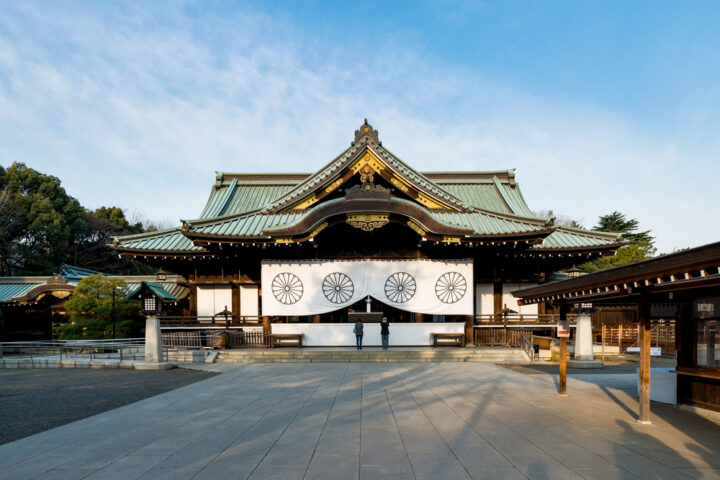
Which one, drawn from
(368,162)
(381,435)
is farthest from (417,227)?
(381,435)

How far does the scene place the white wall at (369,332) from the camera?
17.9 m

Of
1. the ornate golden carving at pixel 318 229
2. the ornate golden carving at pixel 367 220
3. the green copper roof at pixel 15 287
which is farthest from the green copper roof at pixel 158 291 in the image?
the ornate golden carving at pixel 367 220

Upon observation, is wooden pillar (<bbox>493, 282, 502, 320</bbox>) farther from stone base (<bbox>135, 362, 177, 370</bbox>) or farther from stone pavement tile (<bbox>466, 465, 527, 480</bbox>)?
stone base (<bbox>135, 362, 177, 370</bbox>)

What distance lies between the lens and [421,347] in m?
17.7

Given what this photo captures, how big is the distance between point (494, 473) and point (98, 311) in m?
22.6

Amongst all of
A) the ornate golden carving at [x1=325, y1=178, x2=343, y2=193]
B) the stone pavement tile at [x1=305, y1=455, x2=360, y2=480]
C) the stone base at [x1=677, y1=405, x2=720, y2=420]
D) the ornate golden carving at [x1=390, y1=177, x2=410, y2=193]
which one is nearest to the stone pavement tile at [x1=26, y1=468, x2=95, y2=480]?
the stone pavement tile at [x1=305, y1=455, x2=360, y2=480]

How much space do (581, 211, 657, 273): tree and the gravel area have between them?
3214 cm

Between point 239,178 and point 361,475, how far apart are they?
24.3 meters

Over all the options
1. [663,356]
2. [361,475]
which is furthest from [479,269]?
[361,475]

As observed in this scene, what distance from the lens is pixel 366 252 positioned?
18172 mm

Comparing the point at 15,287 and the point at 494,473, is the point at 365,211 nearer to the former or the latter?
the point at 494,473

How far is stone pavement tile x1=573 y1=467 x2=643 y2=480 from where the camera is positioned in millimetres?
5070

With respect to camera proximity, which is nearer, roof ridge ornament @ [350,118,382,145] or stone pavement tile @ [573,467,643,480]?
stone pavement tile @ [573,467,643,480]

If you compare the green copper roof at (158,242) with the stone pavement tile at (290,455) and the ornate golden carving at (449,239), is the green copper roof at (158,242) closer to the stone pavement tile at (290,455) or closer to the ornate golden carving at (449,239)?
the ornate golden carving at (449,239)
